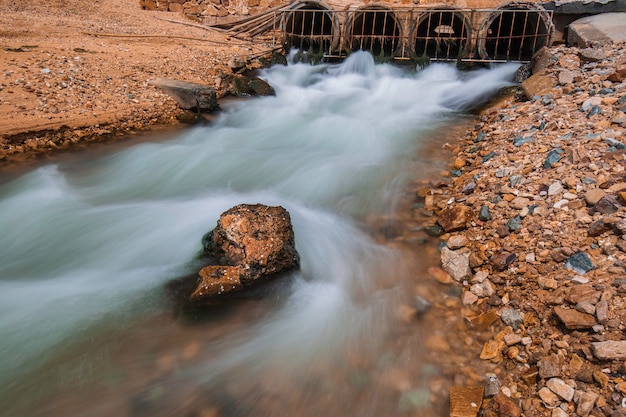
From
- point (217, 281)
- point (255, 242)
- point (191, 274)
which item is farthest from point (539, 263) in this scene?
point (191, 274)

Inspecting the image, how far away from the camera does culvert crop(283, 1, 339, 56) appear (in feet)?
34.4

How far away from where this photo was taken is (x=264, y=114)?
24.2 feet

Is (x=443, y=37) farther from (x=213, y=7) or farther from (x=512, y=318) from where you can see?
(x=512, y=318)

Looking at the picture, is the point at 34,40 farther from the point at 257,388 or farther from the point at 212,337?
the point at 257,388

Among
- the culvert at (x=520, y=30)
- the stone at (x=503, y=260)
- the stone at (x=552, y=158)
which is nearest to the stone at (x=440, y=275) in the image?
the stone at (x=503, y=260)

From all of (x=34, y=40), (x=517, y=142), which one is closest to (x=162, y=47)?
(x=34, y=40)

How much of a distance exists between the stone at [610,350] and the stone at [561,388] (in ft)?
0.75

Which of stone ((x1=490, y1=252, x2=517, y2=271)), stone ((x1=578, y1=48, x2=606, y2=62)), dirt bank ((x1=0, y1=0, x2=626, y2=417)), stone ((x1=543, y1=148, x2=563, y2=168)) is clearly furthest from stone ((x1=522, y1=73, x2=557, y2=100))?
stone ((x1=490, y1=252, x2=517, y2=271))

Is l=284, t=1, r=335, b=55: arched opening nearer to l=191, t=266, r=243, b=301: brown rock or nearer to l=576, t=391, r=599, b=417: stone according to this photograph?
l=191, t=266, r=243, b=301: brown rock

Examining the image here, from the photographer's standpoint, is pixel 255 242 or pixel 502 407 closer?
pixel 502 407

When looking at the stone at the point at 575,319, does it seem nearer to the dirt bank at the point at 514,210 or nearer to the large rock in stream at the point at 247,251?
the dirt bank at the point at 514,210

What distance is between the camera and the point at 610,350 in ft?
7.27

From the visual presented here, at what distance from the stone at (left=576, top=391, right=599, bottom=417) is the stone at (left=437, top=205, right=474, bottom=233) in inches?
71.0

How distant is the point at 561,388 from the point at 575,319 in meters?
0.44
